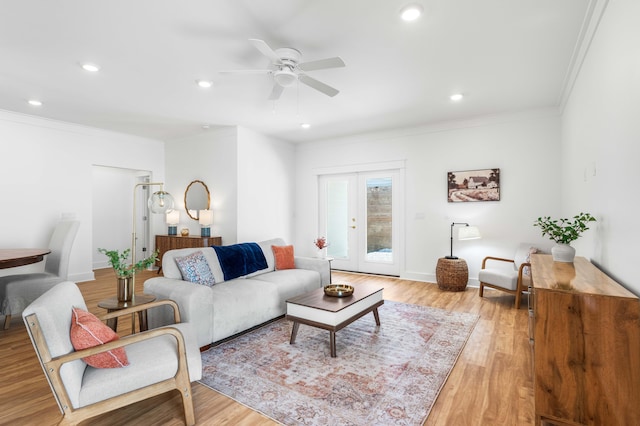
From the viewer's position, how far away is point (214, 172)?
233 inches

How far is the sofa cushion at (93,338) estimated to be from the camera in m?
1.62

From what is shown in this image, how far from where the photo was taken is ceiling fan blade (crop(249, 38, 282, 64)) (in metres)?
2.26

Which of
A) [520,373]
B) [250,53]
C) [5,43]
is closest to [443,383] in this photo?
[520,373]

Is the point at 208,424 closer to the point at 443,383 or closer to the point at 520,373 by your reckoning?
the point at 443,383

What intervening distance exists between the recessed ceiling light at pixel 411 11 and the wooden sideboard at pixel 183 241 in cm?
460

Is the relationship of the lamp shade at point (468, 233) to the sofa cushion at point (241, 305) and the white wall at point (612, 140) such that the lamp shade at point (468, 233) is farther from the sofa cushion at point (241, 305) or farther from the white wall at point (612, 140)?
the sofa cushion at point (241, 305)

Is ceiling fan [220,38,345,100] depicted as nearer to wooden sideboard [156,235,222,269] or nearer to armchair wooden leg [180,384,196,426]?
armchair wooden leg [180,384,196,426]

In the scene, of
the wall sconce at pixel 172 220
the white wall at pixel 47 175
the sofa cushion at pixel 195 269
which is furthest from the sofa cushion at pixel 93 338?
the wall sconce at pixel 172 220

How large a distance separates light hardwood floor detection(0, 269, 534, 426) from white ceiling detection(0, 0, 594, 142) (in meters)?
2.79

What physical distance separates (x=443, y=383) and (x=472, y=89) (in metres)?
3.40

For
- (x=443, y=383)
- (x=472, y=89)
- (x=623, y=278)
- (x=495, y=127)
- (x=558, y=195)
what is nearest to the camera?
(x=623, y=278)

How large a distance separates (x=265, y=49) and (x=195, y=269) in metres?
2.22

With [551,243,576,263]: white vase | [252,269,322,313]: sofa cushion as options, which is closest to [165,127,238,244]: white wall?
[252,269,322,313]: sofa cushion

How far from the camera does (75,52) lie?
9.75ft
